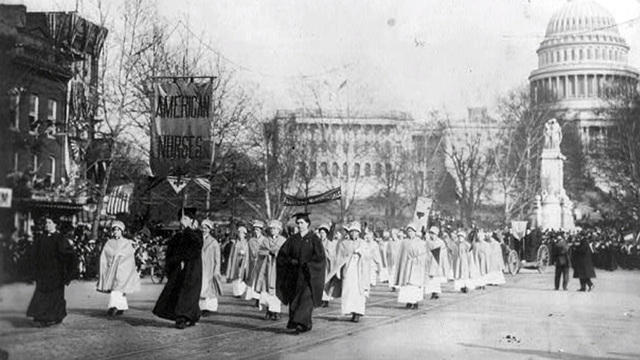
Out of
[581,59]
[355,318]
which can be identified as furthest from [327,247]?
[581,59]

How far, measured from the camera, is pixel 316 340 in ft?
41.2

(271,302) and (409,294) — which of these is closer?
(271,302)

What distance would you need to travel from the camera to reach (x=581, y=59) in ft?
311

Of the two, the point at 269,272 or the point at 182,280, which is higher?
the point at 269,272

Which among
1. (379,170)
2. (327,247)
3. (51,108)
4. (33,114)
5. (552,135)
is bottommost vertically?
(327,247)

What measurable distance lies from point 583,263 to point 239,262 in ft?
35.6

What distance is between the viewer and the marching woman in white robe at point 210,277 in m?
16.0

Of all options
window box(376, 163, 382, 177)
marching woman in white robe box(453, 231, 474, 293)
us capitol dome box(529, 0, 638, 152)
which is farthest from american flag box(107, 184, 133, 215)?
us capitol dome box(529, 0, 638, 152)

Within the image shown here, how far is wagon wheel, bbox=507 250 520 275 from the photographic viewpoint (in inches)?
1393

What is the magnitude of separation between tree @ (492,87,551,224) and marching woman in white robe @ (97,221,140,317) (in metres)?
43.3

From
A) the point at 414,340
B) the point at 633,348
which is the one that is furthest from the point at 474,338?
the point at 633,348

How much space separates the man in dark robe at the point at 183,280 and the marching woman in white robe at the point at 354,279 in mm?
2824

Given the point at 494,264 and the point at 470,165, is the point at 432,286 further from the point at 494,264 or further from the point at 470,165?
the point at 470,165

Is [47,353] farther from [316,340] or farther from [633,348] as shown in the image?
[633,348]
